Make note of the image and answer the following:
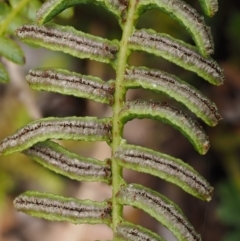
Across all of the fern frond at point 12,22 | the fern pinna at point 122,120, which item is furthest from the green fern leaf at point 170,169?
the fern frond at point 12,22

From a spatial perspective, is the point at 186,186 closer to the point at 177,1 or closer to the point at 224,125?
the point at 177,1

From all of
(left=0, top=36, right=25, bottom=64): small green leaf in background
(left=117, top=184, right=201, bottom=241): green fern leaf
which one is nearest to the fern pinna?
(left=117, top=184, right=201, bottom=241): green fern leaf

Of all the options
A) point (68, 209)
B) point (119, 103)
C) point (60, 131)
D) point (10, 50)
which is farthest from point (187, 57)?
point (10, 50)

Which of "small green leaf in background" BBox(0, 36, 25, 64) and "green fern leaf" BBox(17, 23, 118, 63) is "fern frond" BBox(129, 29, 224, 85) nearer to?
"green fern leaf" BBox(17, 23, 118, 63)

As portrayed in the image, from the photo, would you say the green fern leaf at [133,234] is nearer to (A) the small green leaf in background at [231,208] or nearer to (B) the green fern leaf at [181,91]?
(B) the green fern leaf at [181,91]

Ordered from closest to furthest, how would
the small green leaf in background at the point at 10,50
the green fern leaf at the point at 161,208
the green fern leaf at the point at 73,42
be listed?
1. the green fern leaf at the point at 161,208
2. the green fern leaf at the point at 73,42
3. the small green leaf in background at the point at 10,50

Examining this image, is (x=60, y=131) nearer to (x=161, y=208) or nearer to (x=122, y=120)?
(x=122, y=120)
